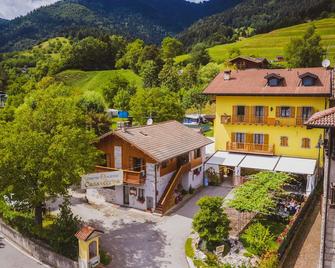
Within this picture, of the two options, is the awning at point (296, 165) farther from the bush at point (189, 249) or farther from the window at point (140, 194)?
the bush at point (189, 249)

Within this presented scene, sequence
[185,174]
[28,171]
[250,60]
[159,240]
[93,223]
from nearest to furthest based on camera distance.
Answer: [28,171], [159,240], [93,223], [185,174], [250,60]

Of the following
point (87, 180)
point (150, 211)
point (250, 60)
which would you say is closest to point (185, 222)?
point (150, 211)

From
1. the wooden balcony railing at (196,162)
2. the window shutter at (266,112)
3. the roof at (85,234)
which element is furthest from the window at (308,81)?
the roof at (85,234)

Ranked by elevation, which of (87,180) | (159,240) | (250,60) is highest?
(250,60)

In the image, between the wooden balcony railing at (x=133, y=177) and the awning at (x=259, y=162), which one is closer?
the wooden balcony railing at (x=133, y=177)

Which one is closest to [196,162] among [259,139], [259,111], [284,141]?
[259,139]

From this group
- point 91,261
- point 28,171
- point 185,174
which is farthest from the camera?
point 185,174

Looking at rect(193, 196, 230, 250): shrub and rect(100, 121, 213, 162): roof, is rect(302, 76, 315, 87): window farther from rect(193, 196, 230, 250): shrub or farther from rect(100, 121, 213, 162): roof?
rect(193, 196, 230, 250): shrub

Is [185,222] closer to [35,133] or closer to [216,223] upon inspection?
[216,223]

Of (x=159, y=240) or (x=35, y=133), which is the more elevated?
(x=35, y=133)
